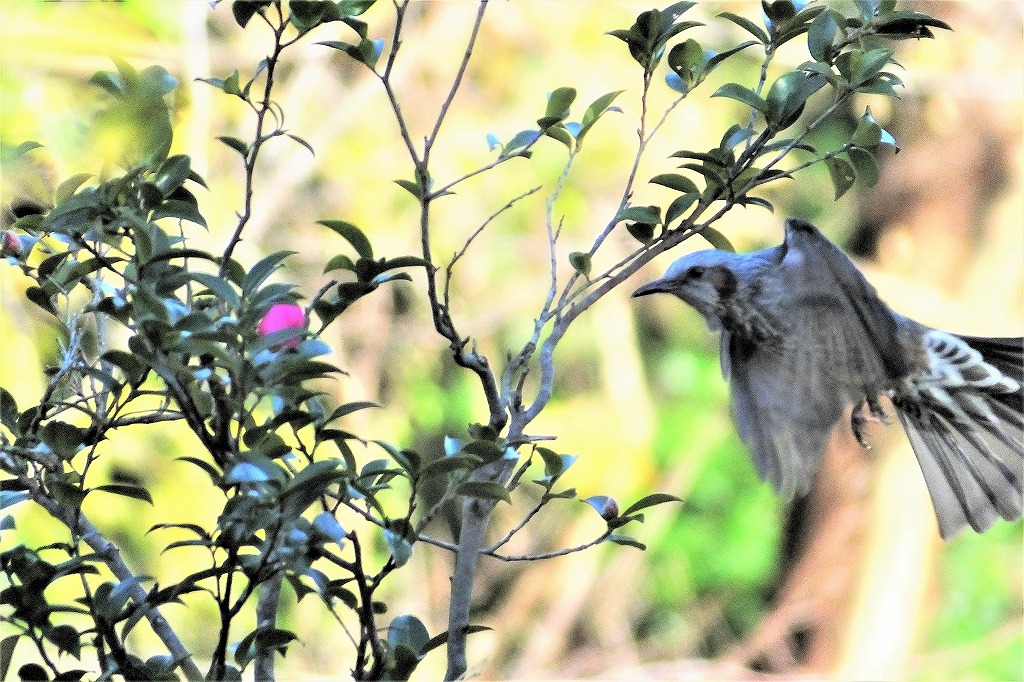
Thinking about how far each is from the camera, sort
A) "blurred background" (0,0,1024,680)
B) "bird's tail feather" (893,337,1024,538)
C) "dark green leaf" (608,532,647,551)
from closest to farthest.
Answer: "dark green leaf" (608,532,647,551) < "bird's tail feather" (893,337,1024,538) < "blurred background" (0,0,1024,680)

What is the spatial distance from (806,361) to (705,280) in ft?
0.40

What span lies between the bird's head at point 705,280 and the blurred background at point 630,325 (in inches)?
51.8

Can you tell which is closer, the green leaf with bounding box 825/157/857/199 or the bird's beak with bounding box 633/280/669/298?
the green leaf with bounding box 825/157/857/199

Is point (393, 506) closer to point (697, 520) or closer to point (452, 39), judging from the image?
point (697, 520)

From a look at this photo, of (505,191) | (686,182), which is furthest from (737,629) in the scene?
(686,182)

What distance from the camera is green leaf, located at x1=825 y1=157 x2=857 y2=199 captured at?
72 centimetres

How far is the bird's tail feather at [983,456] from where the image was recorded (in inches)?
41.6

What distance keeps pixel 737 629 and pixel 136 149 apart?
102 inches

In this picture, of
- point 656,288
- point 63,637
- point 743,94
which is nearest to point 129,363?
point 63,637

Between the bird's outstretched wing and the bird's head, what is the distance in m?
0.03

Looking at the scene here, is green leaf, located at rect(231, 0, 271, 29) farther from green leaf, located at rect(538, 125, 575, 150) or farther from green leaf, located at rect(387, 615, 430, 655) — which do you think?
green leaf, located at rect(387, 615, 430, 655)

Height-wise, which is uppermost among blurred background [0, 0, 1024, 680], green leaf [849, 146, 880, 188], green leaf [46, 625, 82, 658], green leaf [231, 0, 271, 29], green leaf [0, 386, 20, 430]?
blurred background [0, 0, 1024, 680]

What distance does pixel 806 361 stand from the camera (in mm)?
1033

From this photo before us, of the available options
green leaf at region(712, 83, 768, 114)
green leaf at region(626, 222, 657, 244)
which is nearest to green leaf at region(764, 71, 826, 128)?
green leaf at region(712, 83, 768, 114)
